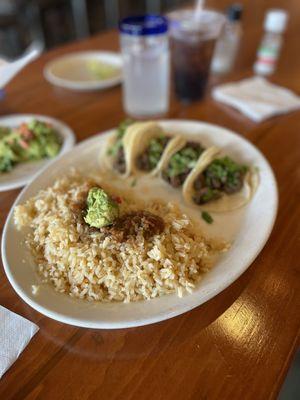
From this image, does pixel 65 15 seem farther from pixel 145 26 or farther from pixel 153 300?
pixel 153 300

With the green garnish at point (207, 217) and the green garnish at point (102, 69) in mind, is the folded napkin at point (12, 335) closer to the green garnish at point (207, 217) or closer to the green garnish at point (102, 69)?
the green garnish at point (207, 217)

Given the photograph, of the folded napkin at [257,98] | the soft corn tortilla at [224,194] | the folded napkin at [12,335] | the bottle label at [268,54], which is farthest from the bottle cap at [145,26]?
the folded napkin at [12,335]

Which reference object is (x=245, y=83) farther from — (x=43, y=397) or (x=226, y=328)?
(x=43, y=397)

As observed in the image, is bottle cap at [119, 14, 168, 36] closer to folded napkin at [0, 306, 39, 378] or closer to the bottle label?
the bottle label

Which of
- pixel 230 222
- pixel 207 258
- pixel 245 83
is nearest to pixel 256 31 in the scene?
→ pixel 245 83

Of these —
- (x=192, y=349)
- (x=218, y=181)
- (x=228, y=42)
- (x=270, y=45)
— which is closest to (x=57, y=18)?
(x=228, y=42)
